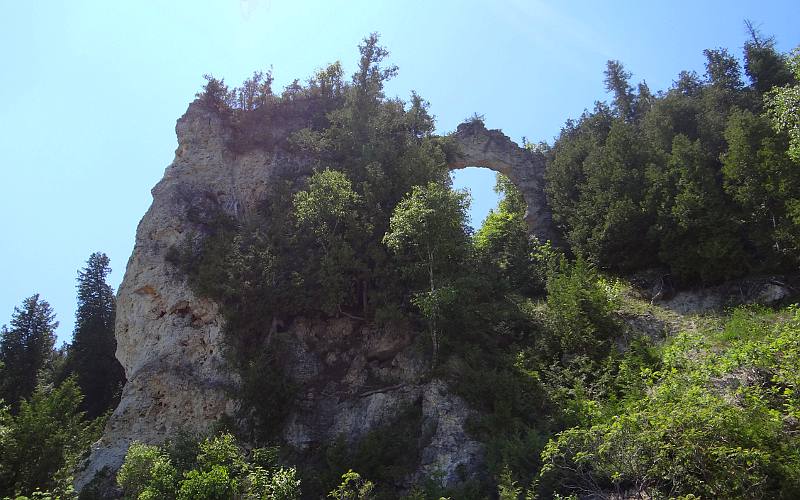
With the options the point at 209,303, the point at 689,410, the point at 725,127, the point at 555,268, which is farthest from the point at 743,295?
the point at 209,303

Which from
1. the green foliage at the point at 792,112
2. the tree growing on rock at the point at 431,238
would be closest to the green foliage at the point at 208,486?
the tree growing on rock at the point at 431,238

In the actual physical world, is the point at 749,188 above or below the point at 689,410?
above

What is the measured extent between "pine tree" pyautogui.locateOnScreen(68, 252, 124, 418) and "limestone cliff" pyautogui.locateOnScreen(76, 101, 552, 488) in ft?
22.4

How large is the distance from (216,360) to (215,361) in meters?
0.04

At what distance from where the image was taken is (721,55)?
949 inches

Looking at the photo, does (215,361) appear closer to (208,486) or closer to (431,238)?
(431,238)

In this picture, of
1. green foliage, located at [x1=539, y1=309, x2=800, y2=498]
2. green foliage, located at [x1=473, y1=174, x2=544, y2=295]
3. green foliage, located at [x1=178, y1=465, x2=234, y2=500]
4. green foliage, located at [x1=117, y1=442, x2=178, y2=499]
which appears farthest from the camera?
green foliage, located at [x1=473, y1=174, x2=544, y2=295]

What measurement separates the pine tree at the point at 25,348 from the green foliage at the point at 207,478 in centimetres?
1513

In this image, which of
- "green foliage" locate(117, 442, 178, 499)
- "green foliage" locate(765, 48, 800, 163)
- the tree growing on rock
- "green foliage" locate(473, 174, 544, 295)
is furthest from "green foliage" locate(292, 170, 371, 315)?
"green foliage" locate(765, 48, 800, 163)

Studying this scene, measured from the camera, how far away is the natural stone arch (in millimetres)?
26097

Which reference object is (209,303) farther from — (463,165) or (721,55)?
(721,55)

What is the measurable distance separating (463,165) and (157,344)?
15.9m

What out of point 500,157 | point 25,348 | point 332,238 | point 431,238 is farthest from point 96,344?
point 500,157

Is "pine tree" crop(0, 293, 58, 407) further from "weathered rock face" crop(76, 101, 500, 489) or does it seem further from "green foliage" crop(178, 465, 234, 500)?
"green foliage" crop(178, 465, 234, 500)
